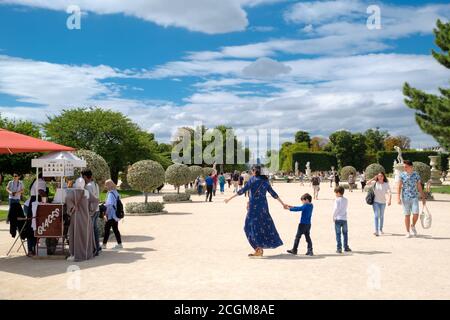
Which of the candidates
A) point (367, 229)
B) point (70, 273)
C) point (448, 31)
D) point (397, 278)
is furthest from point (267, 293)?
point (448, 31)

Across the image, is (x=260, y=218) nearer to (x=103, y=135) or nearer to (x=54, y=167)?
(x=54, y=167)

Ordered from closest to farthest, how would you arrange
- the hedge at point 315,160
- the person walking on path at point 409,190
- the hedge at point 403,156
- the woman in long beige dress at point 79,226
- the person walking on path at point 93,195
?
the woman in long beige dress at point 79,226, the person walking on path at point 93,195, the person walking on path at point 409,190, the hedge at point 403,156, the hedge at point 315,160

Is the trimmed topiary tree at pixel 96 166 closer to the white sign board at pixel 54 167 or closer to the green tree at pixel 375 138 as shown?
the white sign board at pixel 54 167

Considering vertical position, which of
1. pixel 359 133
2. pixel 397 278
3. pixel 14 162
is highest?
pixel 359 133

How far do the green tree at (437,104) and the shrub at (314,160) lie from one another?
45.9 metres

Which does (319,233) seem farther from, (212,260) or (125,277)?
(125,277)

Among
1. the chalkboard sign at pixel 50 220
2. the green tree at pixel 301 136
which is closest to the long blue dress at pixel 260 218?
the chalkboard sign at pixel 50 220

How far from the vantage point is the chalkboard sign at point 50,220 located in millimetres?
9859

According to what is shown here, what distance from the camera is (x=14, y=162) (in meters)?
33.3

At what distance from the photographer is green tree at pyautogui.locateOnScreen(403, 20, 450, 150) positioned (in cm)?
2945

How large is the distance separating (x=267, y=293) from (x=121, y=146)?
36540 mm

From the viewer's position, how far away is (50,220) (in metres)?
9.86
